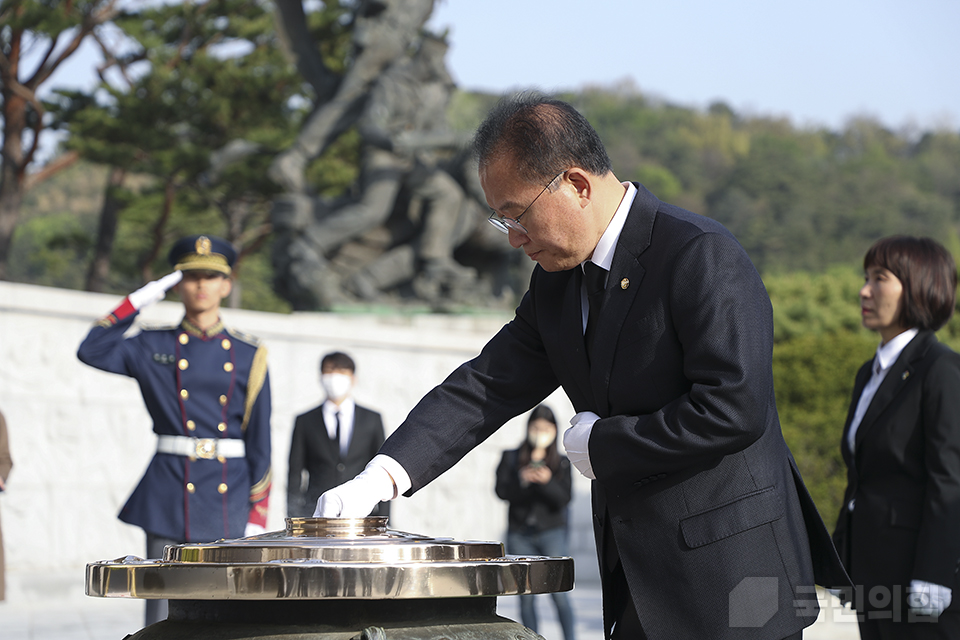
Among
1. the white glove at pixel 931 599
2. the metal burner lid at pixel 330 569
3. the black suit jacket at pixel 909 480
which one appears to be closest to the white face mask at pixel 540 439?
the black suit jacket at pixel 909 480

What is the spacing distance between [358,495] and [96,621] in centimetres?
543

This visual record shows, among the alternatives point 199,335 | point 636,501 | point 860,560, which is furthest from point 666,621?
point 199,335

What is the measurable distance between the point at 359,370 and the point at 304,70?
5.29m

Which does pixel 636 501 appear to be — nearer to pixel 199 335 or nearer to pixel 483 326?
pixel 199 335

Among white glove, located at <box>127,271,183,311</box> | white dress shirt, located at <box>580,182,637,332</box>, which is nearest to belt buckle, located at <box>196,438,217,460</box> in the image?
white glove, located at <box>127,271,183,311</box>

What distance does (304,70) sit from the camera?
13203 mm

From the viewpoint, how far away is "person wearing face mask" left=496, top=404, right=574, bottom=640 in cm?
652

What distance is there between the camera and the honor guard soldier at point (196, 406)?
4.55 meters

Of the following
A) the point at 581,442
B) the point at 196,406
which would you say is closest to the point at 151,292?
the point at 196,406

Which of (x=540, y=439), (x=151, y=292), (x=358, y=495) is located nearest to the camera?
(x=358, y=495)

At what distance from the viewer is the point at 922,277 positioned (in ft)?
11.6

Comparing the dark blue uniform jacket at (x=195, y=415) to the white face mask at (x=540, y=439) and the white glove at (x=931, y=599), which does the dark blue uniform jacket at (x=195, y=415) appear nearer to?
the white face mask at (x=540, y=439)

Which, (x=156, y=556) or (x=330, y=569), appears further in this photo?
(x=156, y=556)

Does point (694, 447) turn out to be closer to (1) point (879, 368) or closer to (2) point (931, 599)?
(2) point (931, 599)
